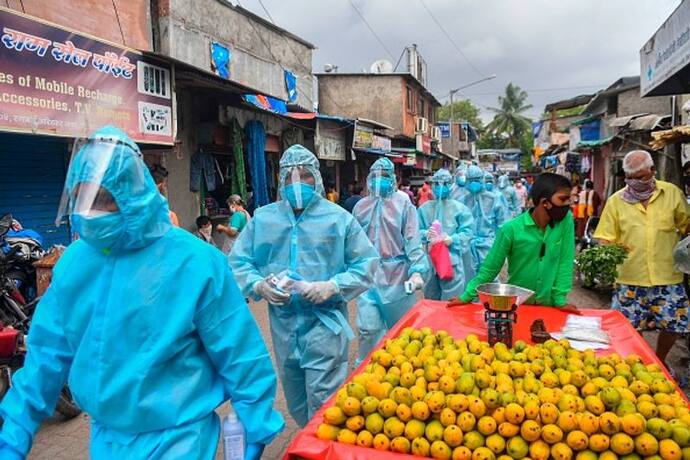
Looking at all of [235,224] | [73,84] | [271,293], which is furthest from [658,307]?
[73,84]

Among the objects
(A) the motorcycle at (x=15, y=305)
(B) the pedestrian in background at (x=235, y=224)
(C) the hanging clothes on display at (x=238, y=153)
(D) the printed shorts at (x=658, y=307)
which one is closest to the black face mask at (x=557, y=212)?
(D) the printed shorts at (x=658, y=307)

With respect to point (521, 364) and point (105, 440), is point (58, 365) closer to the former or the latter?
point (105, 440)

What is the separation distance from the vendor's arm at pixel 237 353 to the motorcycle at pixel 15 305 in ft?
8.64

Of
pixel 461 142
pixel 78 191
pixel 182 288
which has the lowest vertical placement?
pixel 182 288

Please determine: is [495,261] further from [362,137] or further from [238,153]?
[362,137]

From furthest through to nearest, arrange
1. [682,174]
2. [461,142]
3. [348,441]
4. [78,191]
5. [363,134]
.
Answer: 1. [461,142]
2. [363,134]
3. [682,174]
4. [348,441]
5. [78,191]

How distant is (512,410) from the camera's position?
6.68ft

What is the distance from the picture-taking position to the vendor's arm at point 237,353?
1903mm

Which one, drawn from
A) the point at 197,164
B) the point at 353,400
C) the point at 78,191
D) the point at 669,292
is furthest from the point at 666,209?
the point at 197,164

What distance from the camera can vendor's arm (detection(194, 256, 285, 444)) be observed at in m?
1.90

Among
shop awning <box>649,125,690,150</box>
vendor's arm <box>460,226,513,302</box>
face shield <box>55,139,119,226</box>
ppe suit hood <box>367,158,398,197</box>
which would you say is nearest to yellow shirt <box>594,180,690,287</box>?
shop awning <box>649,125,690,150</box>

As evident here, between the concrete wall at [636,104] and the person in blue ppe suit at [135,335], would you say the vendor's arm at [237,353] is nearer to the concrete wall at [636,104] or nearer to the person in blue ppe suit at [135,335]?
the person in blue ppe suit at [135,335]

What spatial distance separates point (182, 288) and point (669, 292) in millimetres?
4073

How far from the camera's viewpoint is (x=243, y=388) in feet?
6.39
